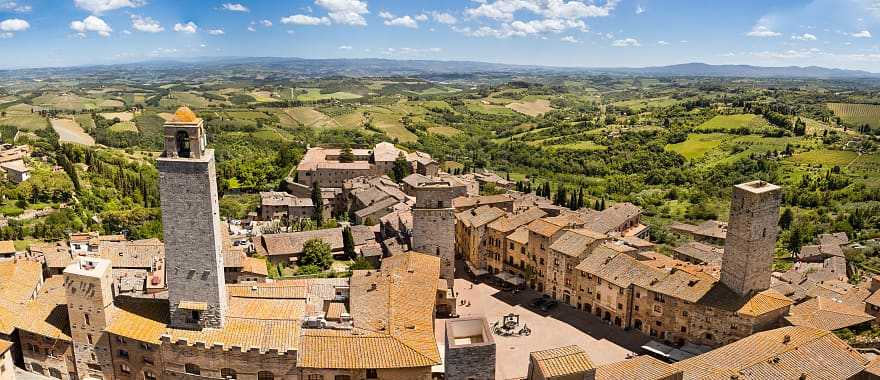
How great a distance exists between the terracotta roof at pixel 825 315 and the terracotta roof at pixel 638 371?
47.7 feet

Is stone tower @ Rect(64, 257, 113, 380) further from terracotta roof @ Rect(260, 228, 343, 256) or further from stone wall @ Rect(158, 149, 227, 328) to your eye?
terracotta roof @ Rect(260, 228, 343, 256)

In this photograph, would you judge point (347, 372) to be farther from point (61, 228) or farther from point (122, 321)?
point (61, 228)

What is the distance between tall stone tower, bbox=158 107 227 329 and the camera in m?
30.0

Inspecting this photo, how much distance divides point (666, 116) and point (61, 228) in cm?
16727

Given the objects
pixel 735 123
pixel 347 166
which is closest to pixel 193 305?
pixel 347 166

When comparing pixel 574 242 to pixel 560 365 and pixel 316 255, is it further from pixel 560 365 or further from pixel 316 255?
pixel 560 365

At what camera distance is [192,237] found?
101 feet

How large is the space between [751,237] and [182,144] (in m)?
37.2

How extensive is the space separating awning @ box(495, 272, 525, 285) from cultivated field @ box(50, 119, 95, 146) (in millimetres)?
131519

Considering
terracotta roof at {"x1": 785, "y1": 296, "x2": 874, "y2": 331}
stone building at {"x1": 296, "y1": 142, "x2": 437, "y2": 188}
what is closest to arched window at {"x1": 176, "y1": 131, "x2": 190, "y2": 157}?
terracotta roof at {"x1": 785, "y1": 296, "x2": 874, "y2": 331}

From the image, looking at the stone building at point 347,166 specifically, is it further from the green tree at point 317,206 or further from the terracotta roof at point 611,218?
the terracotta roof at point 611,218

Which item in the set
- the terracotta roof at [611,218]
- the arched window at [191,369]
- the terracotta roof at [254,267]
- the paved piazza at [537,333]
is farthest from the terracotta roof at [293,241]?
the terracotta roof at [611,218]

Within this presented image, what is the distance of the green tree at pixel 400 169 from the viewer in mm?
96769

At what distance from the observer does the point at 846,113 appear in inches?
6964
